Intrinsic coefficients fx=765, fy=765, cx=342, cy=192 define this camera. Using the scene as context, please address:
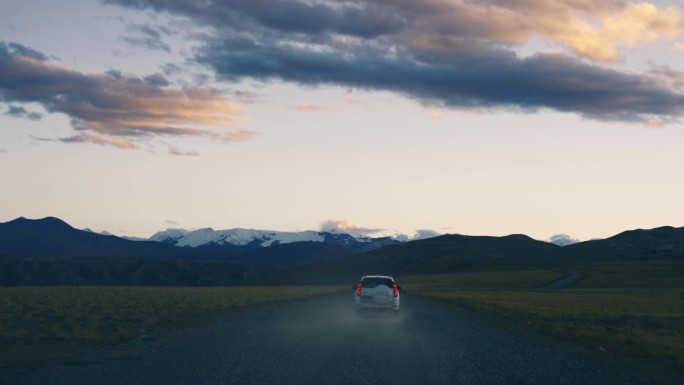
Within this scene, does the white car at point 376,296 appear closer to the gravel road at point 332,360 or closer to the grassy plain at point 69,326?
the gravel road at point 332,360

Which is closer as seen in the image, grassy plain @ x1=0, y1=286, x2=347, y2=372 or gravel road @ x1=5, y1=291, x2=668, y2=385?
gravel road @ x1=5, y1=291, x2=668, y2=385

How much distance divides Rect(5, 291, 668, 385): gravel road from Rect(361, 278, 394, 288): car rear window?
558 cm

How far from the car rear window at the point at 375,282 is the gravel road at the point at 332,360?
5.58m

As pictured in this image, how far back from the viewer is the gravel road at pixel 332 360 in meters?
15.4

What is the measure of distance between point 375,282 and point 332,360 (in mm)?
16827

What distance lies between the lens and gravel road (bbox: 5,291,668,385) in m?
15.4

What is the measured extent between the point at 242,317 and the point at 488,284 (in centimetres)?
10312

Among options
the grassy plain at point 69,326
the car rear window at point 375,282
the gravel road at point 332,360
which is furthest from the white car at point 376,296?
the grassy plain at point 69,326

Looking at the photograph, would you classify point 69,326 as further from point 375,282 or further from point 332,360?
point 332,360

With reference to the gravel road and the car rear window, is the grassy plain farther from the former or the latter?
the car rear window

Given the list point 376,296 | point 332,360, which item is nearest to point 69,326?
point 376,296

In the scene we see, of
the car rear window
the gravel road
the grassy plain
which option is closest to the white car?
the car rear window

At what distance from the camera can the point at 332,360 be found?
720 inches

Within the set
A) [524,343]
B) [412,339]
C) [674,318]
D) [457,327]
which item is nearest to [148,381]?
[412,339]
